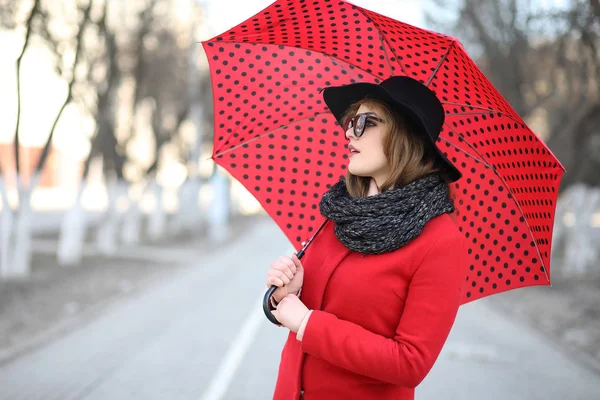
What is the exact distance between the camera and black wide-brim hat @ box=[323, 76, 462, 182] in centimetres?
191

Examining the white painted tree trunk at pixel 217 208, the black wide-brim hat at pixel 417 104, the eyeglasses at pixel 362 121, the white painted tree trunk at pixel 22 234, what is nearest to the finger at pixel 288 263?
the eyeglasses at pixel 362 121

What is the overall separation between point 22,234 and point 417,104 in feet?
36.9

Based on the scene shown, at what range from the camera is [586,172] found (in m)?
14.4

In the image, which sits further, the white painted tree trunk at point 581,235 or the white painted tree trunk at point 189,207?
the white painted tree trunk at point 189,207

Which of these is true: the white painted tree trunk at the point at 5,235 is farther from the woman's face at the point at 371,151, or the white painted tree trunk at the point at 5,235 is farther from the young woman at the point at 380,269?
the woman's face at the point at 371,151

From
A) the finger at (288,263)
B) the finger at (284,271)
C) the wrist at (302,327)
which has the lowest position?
the wrist at (302,327)

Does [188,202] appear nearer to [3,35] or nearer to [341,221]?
[3,35]

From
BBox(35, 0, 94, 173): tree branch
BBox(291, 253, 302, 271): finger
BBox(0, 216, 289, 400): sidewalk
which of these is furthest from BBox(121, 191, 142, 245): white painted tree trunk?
BBox(291, 253, 302, 271): finger

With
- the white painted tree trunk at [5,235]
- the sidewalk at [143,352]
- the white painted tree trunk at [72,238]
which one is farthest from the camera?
the white painted tree trunk at [72,238]

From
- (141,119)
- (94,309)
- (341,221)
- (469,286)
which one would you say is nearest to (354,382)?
(341,221)

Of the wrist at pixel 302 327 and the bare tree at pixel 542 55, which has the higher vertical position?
the bare tree at pixel 542 55

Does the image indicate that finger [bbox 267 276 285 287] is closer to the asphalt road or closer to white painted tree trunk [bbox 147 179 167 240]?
the asphalt road

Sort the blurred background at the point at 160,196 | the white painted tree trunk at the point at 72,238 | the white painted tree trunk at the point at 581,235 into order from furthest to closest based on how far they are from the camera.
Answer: the white painted tree trunk at the point at 581,235 < the white painted tree trunk at the point at 72,238 < the blurred background at the point at 160,196

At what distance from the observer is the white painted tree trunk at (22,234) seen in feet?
37.7
